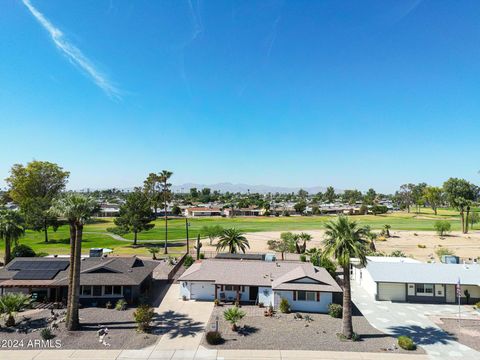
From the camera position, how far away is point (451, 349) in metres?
24.3

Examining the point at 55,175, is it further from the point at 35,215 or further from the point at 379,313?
the point at 379,313

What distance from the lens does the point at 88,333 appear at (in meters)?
26.1

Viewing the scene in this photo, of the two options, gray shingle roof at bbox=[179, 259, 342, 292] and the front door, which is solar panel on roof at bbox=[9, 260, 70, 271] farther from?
the front door

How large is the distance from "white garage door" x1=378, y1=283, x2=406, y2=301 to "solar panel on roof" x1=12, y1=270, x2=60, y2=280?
36.5 meters

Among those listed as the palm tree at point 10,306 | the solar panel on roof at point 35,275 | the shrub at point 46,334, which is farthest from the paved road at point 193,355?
the solar panel on roof at point 35,275

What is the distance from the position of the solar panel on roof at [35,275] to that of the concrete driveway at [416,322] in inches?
1305

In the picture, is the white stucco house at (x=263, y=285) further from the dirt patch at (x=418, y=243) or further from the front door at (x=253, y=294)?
the dirt patch at (x=418, y=243)

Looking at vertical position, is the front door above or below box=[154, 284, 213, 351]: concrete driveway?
above

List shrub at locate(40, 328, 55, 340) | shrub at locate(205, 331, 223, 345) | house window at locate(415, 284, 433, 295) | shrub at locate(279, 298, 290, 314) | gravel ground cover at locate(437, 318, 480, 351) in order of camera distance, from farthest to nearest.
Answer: house window at locate(415, 284, 433, 295) → shrub at locate(279, 298, 290, 314) → gravel ground cover at locate(437, 318, 480, 351) → shrub at locate(40, 328, 55, 340) → shrub at locate(205, 331, 223, 345)

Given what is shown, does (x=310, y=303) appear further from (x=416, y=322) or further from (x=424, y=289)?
(x=424, y=289)

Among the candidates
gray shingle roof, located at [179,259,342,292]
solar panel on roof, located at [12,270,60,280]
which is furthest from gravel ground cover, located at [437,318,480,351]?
solar panel on roof, located at [12,270,60,280]

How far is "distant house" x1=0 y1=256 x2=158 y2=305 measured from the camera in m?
33.4

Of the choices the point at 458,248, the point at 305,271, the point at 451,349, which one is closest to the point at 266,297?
the point at 305,271

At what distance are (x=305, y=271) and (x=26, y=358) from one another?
25545 millimetres
